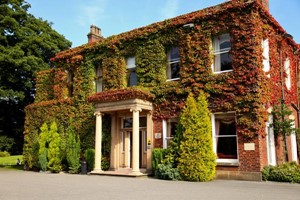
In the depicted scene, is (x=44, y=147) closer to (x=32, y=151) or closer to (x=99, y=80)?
(x=32, y=151)

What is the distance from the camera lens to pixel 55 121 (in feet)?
71.9

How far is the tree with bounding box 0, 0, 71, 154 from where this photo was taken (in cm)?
3017

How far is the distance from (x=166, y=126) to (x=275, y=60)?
6.87 m

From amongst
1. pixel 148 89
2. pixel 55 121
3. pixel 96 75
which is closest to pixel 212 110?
pixel 148 89

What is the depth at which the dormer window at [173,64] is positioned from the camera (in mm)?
17531

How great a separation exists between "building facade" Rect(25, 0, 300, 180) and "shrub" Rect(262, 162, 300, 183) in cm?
41

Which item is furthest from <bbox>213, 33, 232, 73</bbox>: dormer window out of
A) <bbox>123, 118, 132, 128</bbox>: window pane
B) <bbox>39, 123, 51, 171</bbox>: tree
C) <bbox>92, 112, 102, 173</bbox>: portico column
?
<bbox>39, 123, 51, 171</bbox>: tree

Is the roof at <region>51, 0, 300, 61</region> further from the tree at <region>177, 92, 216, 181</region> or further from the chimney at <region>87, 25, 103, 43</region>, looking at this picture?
the tree at <region>177, 92, 216, 181</region>

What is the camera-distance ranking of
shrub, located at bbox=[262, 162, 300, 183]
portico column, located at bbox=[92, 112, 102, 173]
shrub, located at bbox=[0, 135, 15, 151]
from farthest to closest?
shrub, located at bbox=[0, 135, 15, 151] → portico column, located at bbox=[92, 112, 102, 173] → shrub, located at bbox=[262, 162, 300, 183]

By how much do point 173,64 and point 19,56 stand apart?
62.0ft

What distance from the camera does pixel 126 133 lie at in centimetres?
1877

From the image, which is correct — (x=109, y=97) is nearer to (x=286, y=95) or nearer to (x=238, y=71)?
(x=238, y=71)

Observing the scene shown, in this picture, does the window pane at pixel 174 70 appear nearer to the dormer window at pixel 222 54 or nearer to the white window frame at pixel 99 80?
the dormer window at pixel 222 54

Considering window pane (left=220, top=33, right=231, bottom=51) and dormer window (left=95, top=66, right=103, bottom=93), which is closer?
window pane (left=220, top=33, right=231, bottom=51)
